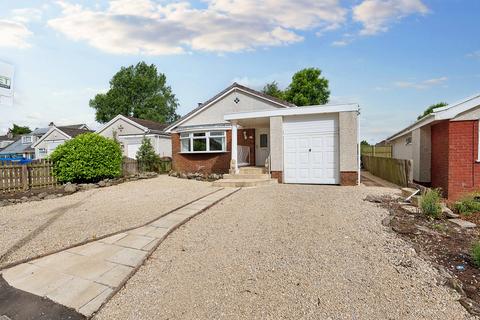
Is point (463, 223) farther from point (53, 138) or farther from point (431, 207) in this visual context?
point (53, 138)

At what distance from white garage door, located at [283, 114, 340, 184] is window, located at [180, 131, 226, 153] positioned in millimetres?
5880

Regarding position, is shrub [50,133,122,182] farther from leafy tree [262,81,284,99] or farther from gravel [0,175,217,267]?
leafy tree [262,81,284,99]

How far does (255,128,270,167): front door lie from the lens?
51.1 ft

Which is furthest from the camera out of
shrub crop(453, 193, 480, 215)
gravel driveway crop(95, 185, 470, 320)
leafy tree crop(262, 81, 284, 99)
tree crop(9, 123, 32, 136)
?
tree crop(9, 123, 32, 136)

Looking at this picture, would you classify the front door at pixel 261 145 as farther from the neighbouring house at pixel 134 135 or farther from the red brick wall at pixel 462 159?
the neighbouring house at pixel 134 135

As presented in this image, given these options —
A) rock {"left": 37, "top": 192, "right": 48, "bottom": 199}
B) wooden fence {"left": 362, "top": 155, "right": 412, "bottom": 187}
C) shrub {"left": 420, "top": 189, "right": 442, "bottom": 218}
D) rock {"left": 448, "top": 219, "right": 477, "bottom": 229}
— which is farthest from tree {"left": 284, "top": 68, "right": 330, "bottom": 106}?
rock {"left": 37, "top": 192, "right": 48, "bottom": 199}

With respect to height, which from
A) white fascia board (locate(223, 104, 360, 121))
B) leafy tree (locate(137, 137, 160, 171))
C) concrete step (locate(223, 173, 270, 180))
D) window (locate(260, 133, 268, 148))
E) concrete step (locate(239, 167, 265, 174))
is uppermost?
white fascia board (locate(223, 104, 360, 121))

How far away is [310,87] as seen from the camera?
33.0 metres

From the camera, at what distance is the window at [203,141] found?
16438 millimetres

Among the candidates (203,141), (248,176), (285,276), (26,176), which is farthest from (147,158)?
(285,276)

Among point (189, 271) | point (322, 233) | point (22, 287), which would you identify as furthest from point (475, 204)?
point (22, 287)

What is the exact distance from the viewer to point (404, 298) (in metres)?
2.79

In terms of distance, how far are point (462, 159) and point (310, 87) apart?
85.0ft

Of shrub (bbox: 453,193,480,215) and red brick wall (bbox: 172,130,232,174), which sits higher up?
red brick wall (bbox: 172,130,232,174)
